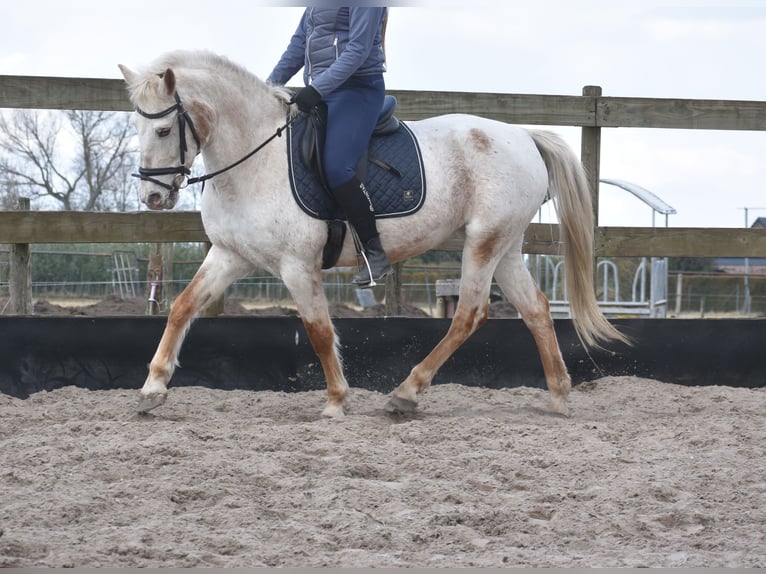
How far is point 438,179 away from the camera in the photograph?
15.1 feet

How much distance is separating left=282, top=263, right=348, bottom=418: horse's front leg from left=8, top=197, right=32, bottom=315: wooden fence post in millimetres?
1932

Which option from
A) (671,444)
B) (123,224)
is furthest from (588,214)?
(123,224)

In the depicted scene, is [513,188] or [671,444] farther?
[513,188]

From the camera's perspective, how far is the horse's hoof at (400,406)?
15.2 feet

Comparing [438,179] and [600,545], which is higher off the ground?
[438,179]

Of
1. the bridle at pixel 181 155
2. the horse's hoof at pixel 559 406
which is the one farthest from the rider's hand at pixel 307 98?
the horse's hoof at pixel 559 406

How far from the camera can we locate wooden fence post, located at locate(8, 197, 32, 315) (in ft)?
17.6

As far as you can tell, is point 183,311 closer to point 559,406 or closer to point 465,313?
point 465,313

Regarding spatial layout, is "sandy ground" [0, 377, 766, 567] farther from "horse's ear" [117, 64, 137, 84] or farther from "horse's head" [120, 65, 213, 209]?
"horse's ear" [117, 64, 137, 84]

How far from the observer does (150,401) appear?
4.32 m

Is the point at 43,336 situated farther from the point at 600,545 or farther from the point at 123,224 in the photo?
the point at 600,545

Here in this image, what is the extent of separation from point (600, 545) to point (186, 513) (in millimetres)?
1209

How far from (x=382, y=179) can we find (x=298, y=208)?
0.46 metres

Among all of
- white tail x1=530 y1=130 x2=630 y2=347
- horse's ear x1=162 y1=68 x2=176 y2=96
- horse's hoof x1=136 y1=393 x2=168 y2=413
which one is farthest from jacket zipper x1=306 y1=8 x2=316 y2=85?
horse's hoof x1=136 y1=393 x2=168 y2=413
